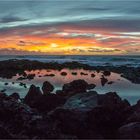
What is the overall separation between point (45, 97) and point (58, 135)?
4022mm

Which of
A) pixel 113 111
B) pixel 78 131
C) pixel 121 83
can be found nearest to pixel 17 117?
pixel 78 131

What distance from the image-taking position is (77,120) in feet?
36.1

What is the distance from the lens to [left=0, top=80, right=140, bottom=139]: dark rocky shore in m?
10.2

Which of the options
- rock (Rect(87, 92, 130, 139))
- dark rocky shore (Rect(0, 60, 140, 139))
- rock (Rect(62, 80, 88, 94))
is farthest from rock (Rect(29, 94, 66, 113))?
rock (Rect(87, 92, 130, 139))

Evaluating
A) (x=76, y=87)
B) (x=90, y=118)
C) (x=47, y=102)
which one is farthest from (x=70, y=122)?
(x=76, y=87)

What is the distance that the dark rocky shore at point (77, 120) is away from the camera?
33.6ft

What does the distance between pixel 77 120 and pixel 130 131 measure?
5.55 ft

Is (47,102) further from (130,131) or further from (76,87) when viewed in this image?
(130,131)

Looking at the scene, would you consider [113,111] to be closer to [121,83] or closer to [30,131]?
[30,131]

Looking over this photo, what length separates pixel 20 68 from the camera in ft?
129

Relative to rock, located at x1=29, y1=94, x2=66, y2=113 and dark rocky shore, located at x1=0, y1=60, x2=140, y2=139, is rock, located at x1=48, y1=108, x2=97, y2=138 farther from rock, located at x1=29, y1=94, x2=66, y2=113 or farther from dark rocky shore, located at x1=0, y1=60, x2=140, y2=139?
rock, located at x1=29, y1=94, x2=66, y2=113

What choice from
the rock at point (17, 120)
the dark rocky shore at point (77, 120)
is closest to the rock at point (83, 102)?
the dark rocky shore at point (77, 120)

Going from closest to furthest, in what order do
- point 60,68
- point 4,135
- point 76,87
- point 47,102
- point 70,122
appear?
point 4,135
point 70,122
point 47,102
point 76,87
point 60,68

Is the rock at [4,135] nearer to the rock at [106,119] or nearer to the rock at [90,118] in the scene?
the rock at [90,118]
